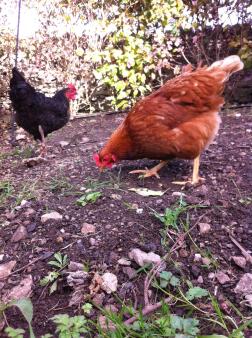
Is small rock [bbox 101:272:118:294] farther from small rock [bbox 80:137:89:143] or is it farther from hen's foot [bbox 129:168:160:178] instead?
small rock [bbox 80:137:89:143]

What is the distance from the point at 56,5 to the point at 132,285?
17.4 ft

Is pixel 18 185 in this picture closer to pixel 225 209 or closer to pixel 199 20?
pixel 225 209

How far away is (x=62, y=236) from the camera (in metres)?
2.34

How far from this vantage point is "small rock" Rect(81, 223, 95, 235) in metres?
2.37

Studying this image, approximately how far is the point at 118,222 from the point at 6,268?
0.75 metres

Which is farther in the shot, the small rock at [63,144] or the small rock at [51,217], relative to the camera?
the small rock at [63,144]

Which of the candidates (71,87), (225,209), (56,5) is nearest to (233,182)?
(225,209)

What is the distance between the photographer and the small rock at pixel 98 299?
6.09 ft

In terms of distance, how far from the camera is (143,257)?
2.09 m

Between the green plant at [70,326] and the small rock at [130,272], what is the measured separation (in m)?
0.41

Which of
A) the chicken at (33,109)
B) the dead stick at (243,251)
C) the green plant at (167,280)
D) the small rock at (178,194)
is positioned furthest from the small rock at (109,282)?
the chicken at (33,109)

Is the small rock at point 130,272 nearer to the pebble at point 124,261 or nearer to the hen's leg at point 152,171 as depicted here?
the pebble at point 124,261

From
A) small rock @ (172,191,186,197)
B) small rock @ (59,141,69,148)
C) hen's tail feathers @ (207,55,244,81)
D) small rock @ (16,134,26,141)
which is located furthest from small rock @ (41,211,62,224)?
small rock @ (16,134,26,141)

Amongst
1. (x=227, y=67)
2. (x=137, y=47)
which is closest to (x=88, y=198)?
(x=227, y=67)
